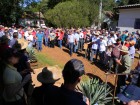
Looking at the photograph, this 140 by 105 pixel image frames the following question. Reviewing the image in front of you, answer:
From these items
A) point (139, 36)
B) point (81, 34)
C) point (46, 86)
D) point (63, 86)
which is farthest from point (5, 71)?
point (139, 36)

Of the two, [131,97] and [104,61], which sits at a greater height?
[131,97]

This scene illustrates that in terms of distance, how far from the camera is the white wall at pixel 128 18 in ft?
79.9

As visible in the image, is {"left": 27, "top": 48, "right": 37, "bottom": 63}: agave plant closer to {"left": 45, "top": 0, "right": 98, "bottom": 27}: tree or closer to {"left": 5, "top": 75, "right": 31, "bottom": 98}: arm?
{"left": 5, "top": 75, "right": 31, "bottom": 98}: arm

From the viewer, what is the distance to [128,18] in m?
25.3

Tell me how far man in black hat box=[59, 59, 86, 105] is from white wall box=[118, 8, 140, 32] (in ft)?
72.3

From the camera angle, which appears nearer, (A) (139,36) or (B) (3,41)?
(B) (3,41)

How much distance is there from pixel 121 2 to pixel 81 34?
32980 millimetres

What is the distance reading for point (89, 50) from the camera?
55.6 feet

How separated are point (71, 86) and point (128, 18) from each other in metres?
23.3

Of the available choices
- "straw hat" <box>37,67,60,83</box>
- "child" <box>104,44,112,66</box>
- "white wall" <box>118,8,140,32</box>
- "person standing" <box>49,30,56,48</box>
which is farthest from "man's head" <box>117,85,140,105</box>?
"white wall" <box>118,8,140,32</box>

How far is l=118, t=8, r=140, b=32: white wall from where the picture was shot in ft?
79.9

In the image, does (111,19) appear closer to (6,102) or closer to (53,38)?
(53,38)

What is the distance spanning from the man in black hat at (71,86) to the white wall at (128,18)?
22.0 meters

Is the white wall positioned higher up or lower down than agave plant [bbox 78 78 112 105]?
higher up
